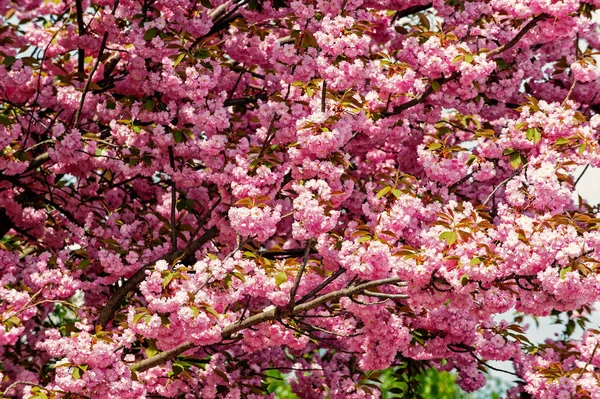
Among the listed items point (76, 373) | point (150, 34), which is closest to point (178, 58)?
point (150, 34)

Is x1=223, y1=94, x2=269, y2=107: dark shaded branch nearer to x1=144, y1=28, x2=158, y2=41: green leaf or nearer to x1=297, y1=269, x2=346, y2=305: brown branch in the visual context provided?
x1=144, y1=28, x2=158, y2=41: green leaf

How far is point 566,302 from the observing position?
16.9ft

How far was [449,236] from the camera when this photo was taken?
4.99 metres

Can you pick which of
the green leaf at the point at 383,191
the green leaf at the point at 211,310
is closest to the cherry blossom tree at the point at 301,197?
the green leaf at the point at 211,310

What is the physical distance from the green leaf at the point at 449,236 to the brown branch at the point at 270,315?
54cm

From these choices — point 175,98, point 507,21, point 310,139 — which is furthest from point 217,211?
point 507,21

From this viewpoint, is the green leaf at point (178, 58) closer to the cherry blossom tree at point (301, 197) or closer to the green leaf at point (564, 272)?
the cherry blossom tree at point (301, 197)

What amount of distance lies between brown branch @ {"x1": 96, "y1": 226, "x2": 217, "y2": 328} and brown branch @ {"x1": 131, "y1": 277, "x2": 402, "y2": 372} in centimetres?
84

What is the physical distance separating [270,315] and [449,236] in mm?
1798

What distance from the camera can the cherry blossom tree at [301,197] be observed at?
5.53 metres

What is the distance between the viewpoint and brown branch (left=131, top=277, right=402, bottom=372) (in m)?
5.68

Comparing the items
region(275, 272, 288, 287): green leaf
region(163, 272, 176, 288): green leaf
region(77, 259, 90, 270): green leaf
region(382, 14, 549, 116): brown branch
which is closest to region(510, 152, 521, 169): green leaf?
region(382, 14, 549, 116): brown branch

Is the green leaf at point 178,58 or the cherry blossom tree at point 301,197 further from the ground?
the green leaf at point 178,58

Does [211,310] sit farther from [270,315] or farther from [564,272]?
[564,272]
